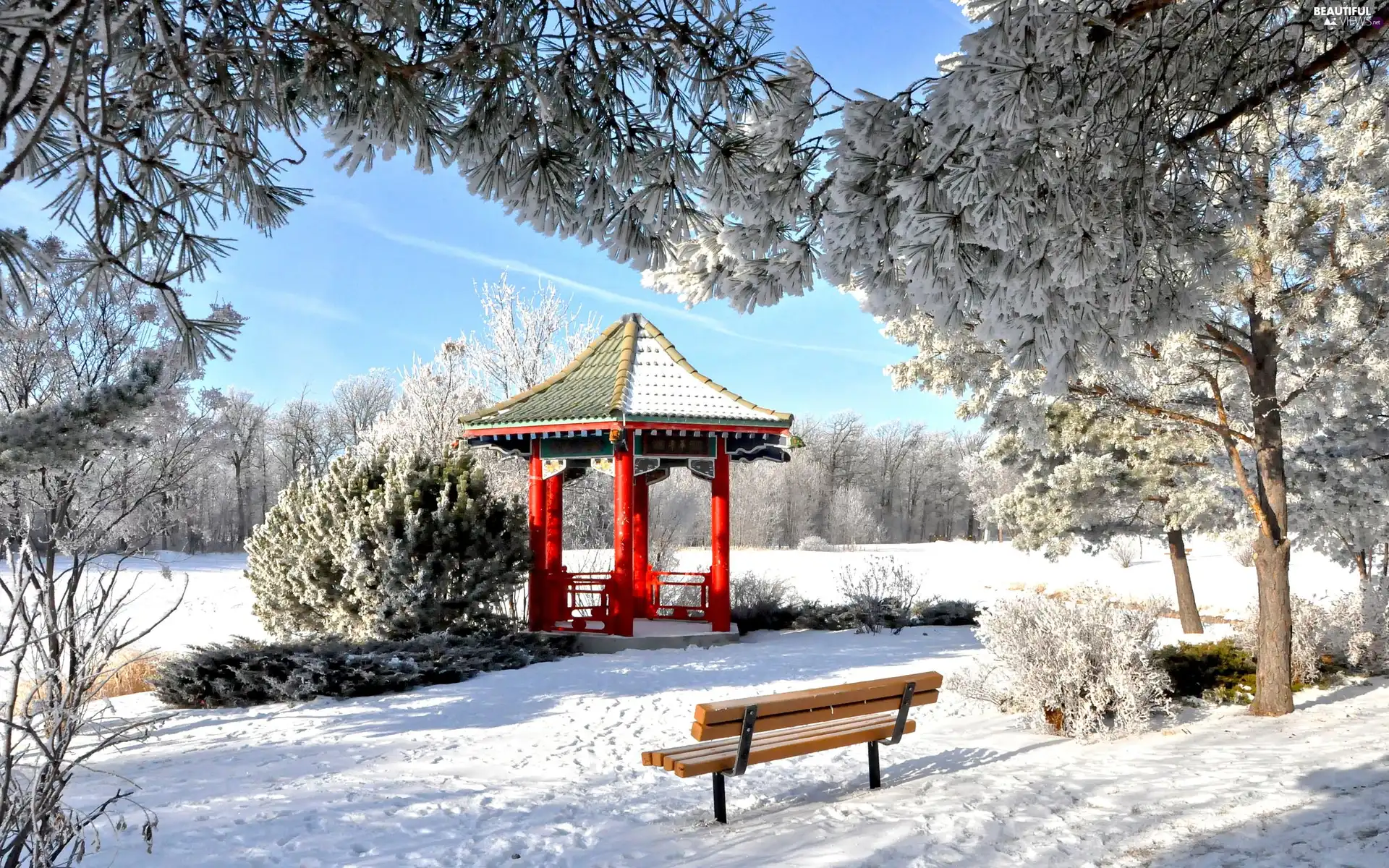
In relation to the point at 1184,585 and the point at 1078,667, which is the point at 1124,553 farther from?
the point at 1078,667

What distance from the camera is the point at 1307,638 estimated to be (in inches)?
347

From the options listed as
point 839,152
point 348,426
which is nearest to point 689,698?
point 839,152

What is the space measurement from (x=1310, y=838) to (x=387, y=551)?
9221 millimetres

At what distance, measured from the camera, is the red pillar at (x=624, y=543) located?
11.8m

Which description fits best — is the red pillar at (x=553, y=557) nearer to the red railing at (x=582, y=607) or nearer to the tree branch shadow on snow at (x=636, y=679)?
the red railing at (x=582, y=607)

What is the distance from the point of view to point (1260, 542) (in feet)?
25.8

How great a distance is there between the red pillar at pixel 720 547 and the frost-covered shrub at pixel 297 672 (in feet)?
13.1

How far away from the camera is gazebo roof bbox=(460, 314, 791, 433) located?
11.7m

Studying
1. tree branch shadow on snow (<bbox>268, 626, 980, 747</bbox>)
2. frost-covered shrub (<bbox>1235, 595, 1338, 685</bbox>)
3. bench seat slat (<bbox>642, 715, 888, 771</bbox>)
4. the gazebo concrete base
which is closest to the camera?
bench seat slat (<bbox>642, 715, 888, 771</bbox>)

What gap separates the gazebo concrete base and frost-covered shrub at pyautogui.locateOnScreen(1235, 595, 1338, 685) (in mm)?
6238

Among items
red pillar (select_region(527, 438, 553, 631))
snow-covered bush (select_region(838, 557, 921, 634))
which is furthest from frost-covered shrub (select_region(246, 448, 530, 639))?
snow-covered bush (select_region(838, 557, 921, 634))

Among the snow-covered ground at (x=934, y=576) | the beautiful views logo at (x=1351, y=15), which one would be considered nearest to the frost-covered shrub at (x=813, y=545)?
the snow-covered ground at (x=934, y=576)

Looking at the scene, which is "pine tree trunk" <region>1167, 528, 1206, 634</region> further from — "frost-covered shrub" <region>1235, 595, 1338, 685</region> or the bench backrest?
the bench backrest

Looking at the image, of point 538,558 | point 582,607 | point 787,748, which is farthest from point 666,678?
point 787,748
